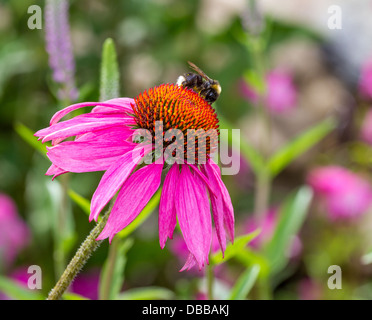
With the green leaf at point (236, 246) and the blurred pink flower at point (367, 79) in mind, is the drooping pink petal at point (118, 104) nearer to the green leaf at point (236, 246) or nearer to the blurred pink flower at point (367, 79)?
the green leaf at point (236, 246)

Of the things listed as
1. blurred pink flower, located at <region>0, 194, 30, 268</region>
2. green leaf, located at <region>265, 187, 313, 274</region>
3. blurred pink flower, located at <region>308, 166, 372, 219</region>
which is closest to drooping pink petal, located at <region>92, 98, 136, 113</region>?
green leaf, located at <region>265, 187, 313, 274</region>

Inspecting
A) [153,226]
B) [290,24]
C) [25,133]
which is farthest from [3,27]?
[25,133]

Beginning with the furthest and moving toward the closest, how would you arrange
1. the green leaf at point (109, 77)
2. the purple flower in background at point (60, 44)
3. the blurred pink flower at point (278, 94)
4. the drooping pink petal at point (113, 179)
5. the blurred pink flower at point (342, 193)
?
the blurred pink flower at point (278, 94) → the blurred pink flower at point (342, 193) → the purple flower in background at point (60, 44) → the green leaf at point (109, 77) → the drooping pink petal at point (113, 179)

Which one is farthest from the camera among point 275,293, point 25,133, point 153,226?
point 153,226

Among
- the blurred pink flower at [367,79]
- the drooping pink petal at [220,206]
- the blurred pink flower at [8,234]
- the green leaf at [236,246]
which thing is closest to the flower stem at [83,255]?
the drooping pink petal at [220,206]

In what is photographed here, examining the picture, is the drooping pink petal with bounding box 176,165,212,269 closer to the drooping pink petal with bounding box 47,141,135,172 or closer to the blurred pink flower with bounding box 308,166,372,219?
the drooping pink petal with bounding box 47,141,135,172

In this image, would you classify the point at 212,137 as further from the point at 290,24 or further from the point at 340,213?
the point at 290,24
